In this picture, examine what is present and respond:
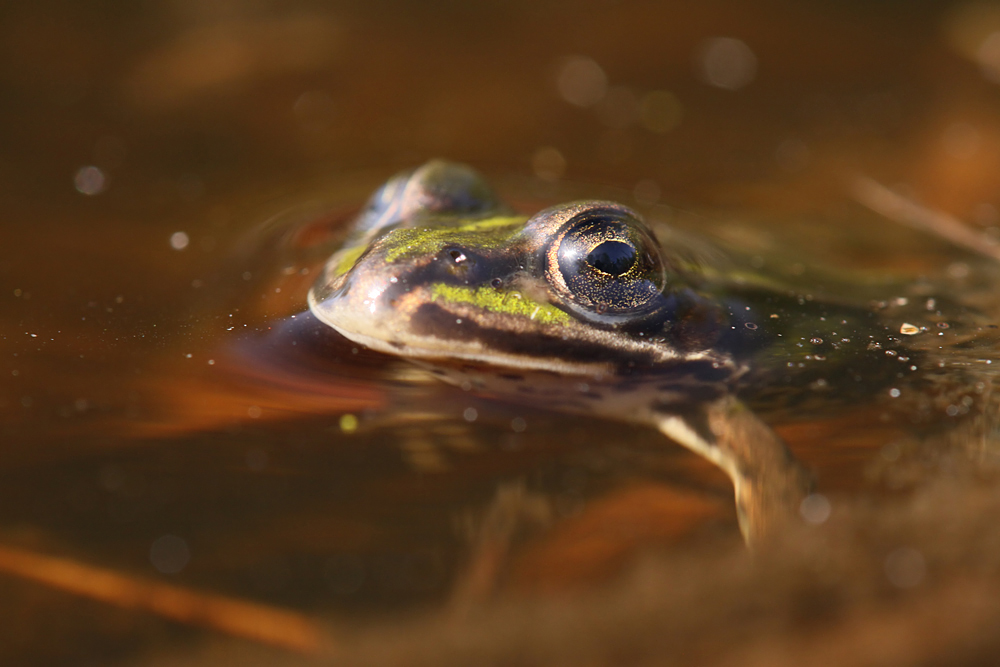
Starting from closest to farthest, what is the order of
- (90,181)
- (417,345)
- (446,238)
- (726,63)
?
(417,345) < (446,238) < (90,181) < (726,63)

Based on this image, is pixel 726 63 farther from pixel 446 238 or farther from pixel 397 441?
pixel 397 441

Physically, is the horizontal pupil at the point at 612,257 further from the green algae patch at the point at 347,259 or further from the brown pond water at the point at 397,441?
the green algae patch at the point at 347,259

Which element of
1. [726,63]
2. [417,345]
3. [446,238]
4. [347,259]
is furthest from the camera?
[726,63]

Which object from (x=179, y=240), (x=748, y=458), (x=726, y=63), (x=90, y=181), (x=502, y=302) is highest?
(x=726, y=63)

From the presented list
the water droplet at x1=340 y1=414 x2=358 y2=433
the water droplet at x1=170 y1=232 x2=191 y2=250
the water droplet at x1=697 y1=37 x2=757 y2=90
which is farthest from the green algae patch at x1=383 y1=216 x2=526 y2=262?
the water droplet at x1=697 y1=37 x2=757 y2=90

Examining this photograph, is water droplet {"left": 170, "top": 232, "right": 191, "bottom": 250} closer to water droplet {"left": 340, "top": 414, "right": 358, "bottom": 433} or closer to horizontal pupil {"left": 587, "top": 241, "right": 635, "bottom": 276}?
water droplet {"left": 340, "top": 414, "right": 358, "bottom": 433}

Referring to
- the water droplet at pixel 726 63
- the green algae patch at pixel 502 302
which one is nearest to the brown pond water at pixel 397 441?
the green algae patch at pixel 502 302

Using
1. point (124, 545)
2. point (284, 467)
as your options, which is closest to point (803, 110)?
point (284, 467)

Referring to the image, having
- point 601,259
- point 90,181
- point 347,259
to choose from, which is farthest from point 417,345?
point 90,181
